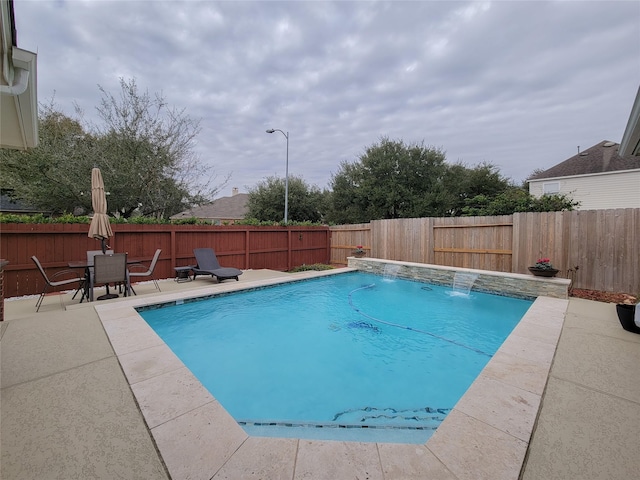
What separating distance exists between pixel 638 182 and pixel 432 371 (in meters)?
17.4

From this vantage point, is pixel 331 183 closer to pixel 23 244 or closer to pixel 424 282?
pixel 424 282

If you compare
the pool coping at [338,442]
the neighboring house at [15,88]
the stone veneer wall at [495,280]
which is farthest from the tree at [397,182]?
the neighboring house at [15,88]

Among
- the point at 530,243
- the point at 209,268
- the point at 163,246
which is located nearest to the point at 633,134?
the point at 530,243

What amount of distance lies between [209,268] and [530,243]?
9.27 meters

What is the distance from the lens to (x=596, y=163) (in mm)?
15242

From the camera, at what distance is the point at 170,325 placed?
5254 mm

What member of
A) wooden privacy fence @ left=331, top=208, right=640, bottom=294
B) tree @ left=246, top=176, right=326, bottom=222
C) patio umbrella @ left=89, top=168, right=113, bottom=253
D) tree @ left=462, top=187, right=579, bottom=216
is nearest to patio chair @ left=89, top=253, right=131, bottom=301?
patio umbrella @ left=89, top=168, right=113, bottom=253

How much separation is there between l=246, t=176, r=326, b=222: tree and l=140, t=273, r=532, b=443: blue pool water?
1303 centimetres

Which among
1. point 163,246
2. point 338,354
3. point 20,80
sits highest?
point 20,80

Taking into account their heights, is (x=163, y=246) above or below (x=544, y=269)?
above

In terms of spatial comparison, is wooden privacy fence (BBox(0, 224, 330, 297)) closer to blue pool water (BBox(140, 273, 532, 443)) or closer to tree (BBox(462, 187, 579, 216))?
blue pool water (BBox(140, 273, 532, 443))

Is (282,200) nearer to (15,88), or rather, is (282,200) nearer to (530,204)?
(530,204)

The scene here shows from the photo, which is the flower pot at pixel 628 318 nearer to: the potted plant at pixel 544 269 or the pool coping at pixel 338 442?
the pool coping at pixel 338 442

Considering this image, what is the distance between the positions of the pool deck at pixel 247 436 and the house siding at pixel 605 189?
51.2 ft
